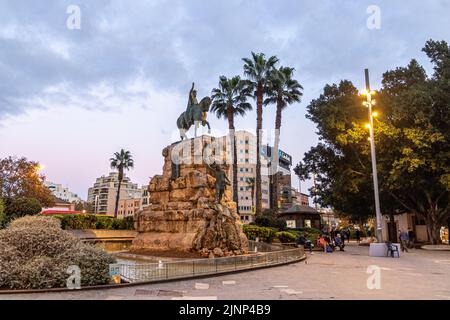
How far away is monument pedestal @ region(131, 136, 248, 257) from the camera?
17.5 m

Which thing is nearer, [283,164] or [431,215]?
[431,215]

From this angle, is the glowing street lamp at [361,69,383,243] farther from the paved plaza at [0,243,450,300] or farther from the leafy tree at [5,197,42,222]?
the leafy tree at [5,197,42,222]

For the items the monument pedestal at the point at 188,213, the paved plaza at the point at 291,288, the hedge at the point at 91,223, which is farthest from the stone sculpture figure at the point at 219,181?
the hedge at the point at 91,223

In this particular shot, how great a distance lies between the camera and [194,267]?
477 inches

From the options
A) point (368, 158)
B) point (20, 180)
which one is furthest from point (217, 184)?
point (20, 180)

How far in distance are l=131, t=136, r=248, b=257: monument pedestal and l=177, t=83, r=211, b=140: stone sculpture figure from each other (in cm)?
111

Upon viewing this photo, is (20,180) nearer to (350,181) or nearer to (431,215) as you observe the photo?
(350,181)

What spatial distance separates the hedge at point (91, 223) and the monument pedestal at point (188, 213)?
1475cm

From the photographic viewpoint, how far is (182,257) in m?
16.4

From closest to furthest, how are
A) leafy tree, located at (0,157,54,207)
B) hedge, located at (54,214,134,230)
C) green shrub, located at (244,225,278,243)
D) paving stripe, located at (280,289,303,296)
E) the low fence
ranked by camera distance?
paving stripe, located at (280,289,303,296)
the low fence
green shrub, located at (244,225,278,243)
hedge, located at (54,214,134,230)
leafy tree, located at (0,157,54,207)

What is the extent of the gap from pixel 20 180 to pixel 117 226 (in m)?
18.4

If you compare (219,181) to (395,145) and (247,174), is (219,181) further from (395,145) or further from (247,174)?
(247,174)

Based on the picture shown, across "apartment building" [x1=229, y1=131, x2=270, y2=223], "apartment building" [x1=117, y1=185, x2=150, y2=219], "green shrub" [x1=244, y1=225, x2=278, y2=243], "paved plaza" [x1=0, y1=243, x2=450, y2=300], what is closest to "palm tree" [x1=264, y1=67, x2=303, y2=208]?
"green shrub" [x1=244, y1=225, x2=278, y2=243]

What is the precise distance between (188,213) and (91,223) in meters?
19.4
